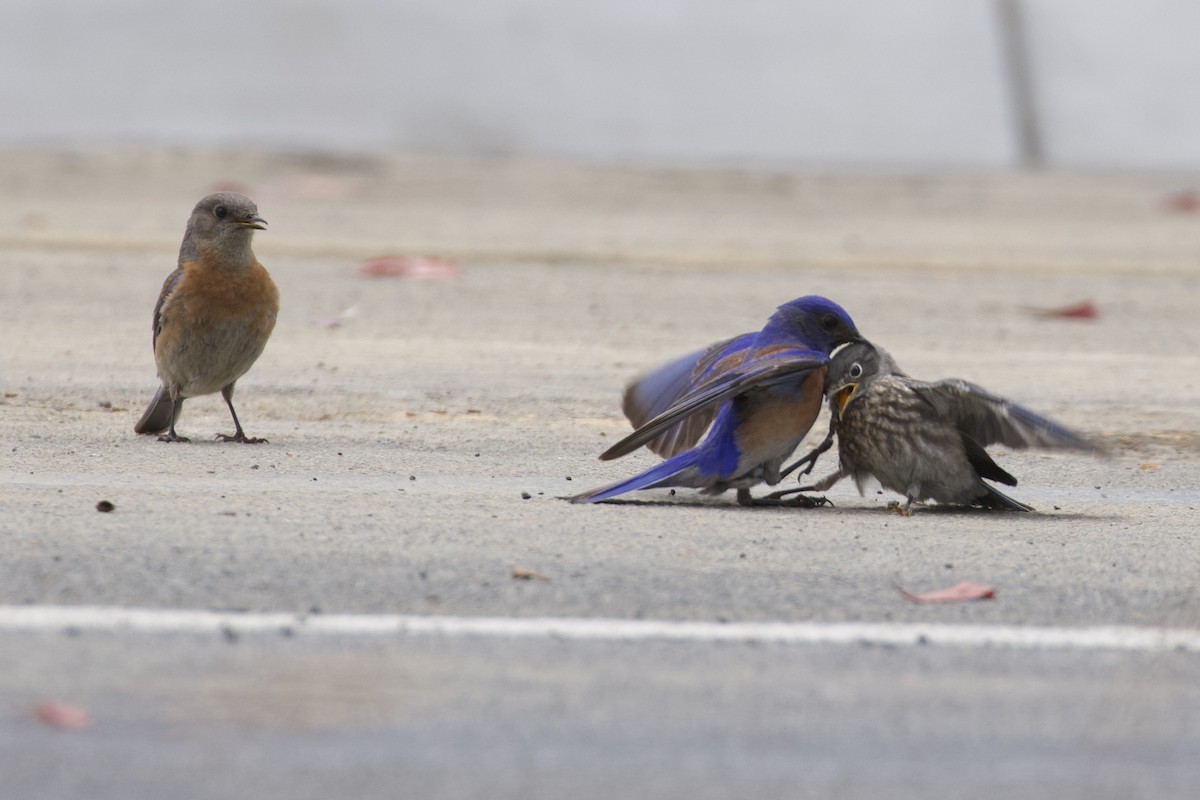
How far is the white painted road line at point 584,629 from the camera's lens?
4.36 m

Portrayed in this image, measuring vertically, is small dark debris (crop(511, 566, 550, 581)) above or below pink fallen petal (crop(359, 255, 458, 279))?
below

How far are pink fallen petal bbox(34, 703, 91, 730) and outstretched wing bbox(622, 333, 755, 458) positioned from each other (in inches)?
105

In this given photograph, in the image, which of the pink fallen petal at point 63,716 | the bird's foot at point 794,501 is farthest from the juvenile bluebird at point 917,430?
the pink fallen petal at point 63,716

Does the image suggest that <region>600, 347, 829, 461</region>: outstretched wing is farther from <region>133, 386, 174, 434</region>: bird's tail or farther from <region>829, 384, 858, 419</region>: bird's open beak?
<region>133, 386, 174, 434</region>: bird's tail

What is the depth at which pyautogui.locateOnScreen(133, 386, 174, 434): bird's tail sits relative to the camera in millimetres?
7188

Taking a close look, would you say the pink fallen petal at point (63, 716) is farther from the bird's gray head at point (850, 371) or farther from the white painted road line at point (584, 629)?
the bird's gray head at point (850, 371)

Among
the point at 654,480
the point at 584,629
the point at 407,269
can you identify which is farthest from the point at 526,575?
the point at 407,269

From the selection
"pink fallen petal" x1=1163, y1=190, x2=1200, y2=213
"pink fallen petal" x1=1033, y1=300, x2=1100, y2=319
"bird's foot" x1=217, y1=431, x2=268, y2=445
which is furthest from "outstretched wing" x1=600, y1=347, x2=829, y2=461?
"pink fallen petal" x1=1163, y1=190, x2=1200, y2=213

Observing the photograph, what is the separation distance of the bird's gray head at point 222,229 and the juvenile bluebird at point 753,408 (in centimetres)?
198

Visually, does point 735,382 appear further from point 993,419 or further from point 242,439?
point 242,439

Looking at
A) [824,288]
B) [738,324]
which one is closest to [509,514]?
[738,324]

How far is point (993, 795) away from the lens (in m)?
3.47

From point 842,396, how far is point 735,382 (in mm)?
429

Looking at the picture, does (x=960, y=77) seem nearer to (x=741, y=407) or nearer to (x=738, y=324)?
(x=738, y=324)
